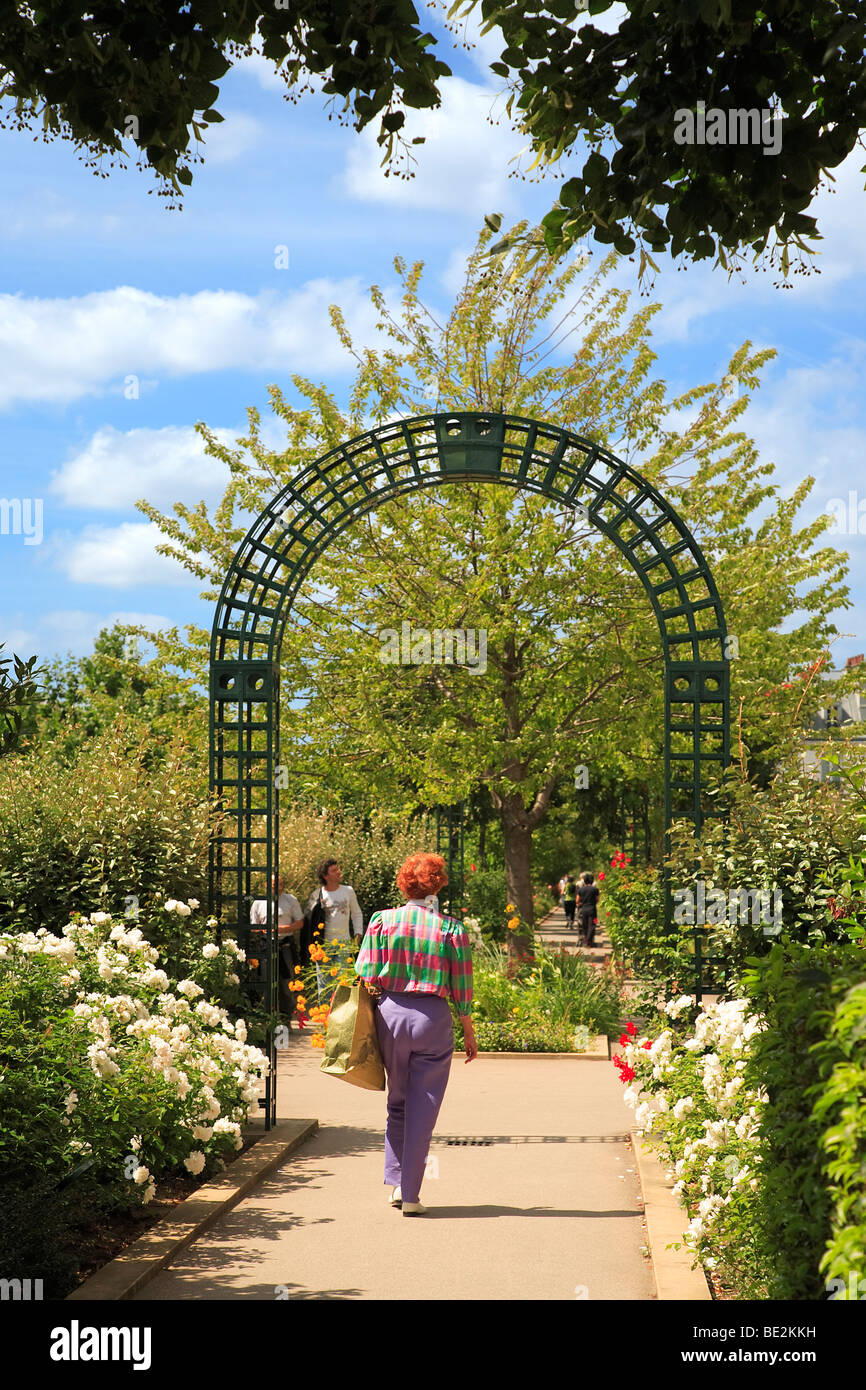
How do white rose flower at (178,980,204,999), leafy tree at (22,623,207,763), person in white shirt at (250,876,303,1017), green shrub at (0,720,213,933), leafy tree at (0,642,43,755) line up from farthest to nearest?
leafy tree at (22,623,207,763) < person in white shirt at (250,876,303,1017) < green shrub at (0,720,213,933) < white rose flower at (178,980,204,999) < leafy tree at (0,642,43,755)

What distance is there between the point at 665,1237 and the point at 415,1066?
1.44m

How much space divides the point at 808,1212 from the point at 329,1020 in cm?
319

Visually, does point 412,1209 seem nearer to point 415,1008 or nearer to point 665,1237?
point 415,1008

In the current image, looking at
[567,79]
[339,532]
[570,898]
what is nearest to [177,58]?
[567,79]

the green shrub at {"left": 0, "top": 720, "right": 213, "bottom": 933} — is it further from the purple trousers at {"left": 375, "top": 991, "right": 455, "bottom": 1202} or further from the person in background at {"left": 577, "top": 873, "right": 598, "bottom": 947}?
the person in background at {"left": 577, "top": 873, "right": 598, "bottom": 947}

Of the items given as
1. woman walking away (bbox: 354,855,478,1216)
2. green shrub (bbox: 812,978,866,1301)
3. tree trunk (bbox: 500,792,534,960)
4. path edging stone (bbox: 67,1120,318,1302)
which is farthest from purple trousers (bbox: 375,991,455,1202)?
tree trunk (bbox: 500,792,534,960)

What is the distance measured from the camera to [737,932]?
7348 millimetres

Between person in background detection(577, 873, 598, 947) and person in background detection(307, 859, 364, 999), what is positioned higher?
person in background detection(307, 859, 364, 999)

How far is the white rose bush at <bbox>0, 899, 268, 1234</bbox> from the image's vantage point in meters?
5.04

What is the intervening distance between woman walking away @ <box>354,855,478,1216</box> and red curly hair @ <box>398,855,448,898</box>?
0.35ft

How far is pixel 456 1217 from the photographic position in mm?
6246

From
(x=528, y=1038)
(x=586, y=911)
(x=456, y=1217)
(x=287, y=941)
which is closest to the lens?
(x=456, y=1217)

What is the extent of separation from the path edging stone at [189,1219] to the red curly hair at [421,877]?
1786mm

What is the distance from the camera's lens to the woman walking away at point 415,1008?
6309 millimetres
